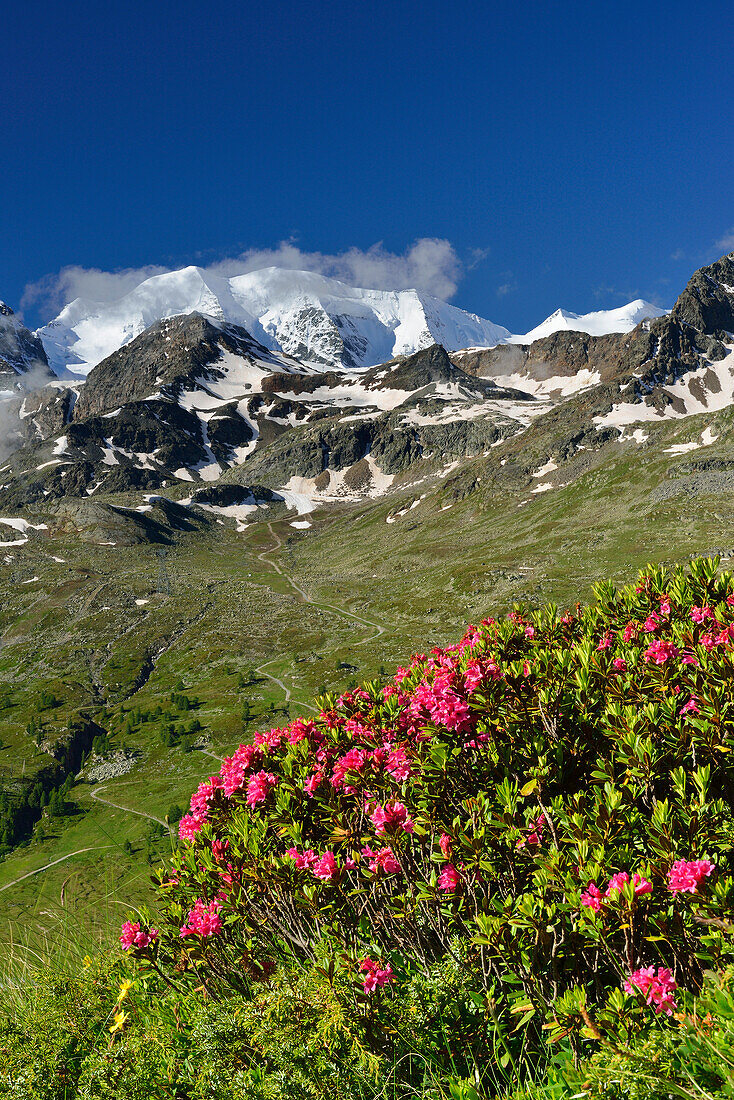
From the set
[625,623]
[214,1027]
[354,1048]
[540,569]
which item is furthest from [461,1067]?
[540,569]

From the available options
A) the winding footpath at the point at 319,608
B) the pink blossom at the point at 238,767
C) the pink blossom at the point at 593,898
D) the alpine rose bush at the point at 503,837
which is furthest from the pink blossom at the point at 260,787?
the winding footpath at the point at 319,608

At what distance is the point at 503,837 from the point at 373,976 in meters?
1.75

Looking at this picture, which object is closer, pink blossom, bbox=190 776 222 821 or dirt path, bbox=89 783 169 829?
pink blossom, bbox=190 776 222 821

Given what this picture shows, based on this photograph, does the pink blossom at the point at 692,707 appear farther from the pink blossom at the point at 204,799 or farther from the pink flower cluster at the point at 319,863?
the pink blossom at the point at 204,799

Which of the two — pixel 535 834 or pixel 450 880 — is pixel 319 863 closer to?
pixel 450 880

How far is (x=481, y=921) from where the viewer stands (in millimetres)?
5117

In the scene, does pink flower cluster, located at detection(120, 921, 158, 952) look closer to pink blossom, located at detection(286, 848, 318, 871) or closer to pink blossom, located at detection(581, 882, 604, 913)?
pink blossom, located at detection(286, 848, 318, 871)

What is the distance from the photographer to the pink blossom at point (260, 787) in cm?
702

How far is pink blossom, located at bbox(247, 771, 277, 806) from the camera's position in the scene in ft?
23.0

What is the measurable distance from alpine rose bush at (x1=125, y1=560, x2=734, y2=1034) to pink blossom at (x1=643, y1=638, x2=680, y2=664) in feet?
0.09

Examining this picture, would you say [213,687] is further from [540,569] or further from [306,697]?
[540,569]

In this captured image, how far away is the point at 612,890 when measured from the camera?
A: 4664mm

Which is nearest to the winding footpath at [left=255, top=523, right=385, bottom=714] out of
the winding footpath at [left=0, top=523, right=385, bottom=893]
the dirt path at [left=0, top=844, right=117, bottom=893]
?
the winding footpath at [left=0, top=523, right=385, bottom=893]

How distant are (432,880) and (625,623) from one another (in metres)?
5.50
